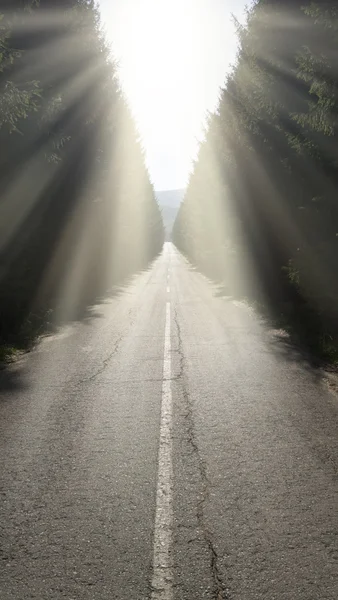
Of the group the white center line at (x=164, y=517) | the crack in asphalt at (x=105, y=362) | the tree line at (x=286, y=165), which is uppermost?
the tree line at (x=286, y=165)

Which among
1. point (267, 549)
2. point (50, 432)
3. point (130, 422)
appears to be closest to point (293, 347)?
point (130, 422)

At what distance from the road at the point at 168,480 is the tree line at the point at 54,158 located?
492 cm

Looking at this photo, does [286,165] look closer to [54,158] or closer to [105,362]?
[54,158]

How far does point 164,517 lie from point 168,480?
594mm

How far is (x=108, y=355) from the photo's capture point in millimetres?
9117

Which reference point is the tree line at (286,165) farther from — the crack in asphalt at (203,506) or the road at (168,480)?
the crack in asphalt at (203,506)

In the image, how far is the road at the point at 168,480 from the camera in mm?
2971

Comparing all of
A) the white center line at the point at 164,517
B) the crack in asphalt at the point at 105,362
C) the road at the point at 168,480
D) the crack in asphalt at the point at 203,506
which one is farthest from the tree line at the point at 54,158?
the white center line at the point at 164,517

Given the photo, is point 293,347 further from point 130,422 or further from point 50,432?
point 50,432

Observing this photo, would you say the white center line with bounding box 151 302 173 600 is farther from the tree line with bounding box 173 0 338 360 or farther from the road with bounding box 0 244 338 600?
the tree line with bounding box 173 0 338 360

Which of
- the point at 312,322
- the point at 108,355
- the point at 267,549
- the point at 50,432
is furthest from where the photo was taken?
the point at 312,322

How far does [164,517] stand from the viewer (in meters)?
3.62

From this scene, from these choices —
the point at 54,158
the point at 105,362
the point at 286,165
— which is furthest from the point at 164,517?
the point at 286,165

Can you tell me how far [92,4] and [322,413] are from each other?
22.4 metres
